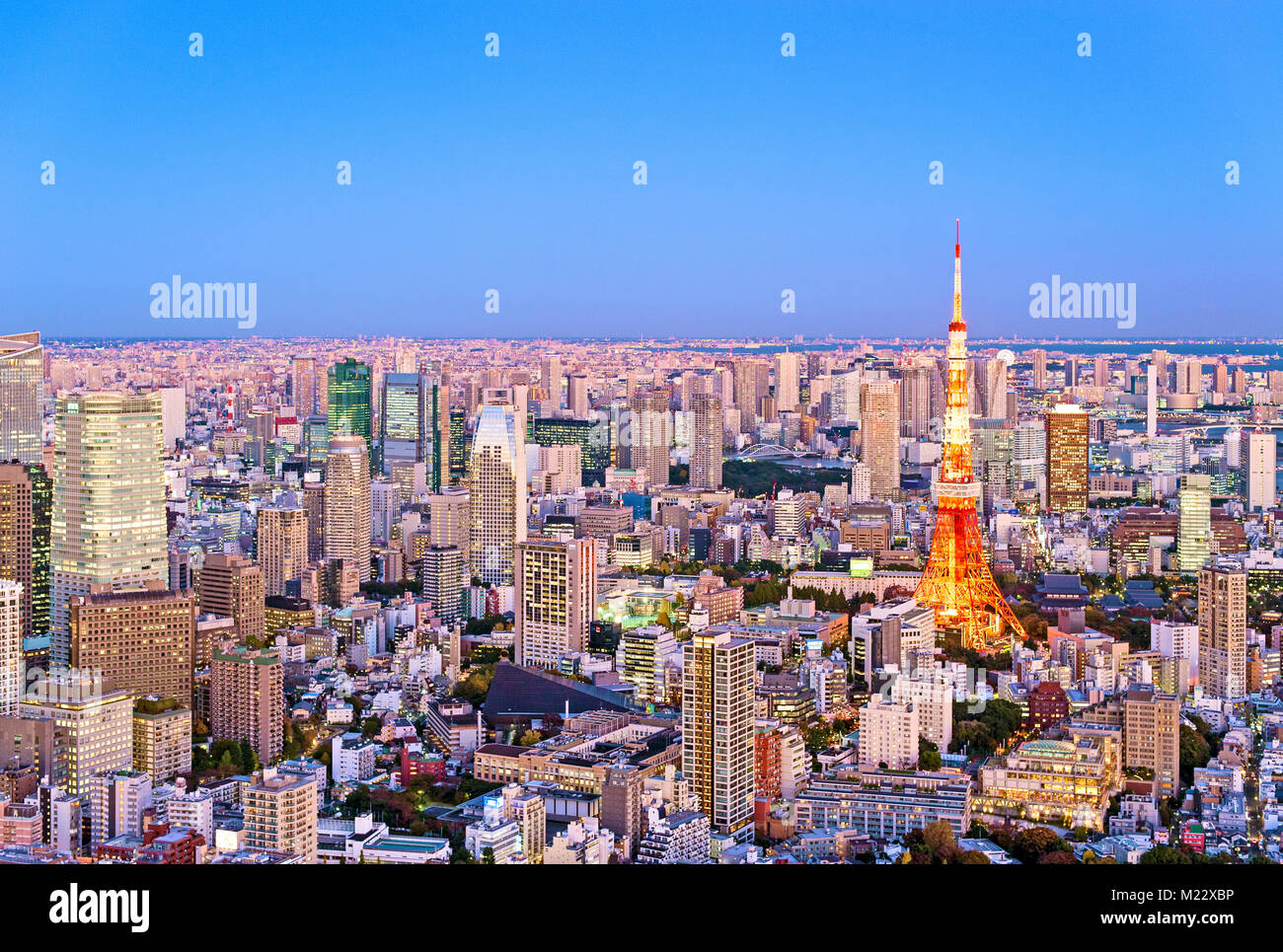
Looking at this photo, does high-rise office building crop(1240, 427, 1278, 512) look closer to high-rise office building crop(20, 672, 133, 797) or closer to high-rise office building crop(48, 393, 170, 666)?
high-rise office building crop(48, 393, 170, 666)

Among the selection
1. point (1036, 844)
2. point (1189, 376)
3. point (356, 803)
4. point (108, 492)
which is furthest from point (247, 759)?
point (1189, 376)

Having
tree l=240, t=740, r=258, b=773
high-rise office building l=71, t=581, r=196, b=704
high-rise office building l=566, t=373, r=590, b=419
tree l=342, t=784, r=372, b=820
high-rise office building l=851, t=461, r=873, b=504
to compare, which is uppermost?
high-rise office building l=566, t=373, r=590, b=419

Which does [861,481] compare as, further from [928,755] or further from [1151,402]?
[928,755]

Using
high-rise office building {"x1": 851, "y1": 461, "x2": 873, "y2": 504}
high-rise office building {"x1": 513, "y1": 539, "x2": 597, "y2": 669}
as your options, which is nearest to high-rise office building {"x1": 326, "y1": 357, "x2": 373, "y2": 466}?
high-rise office building {"x1": 513, "y1": 539, "x2": 597, "y2": 669}

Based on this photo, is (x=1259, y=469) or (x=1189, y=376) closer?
(x=1189, y=376)
